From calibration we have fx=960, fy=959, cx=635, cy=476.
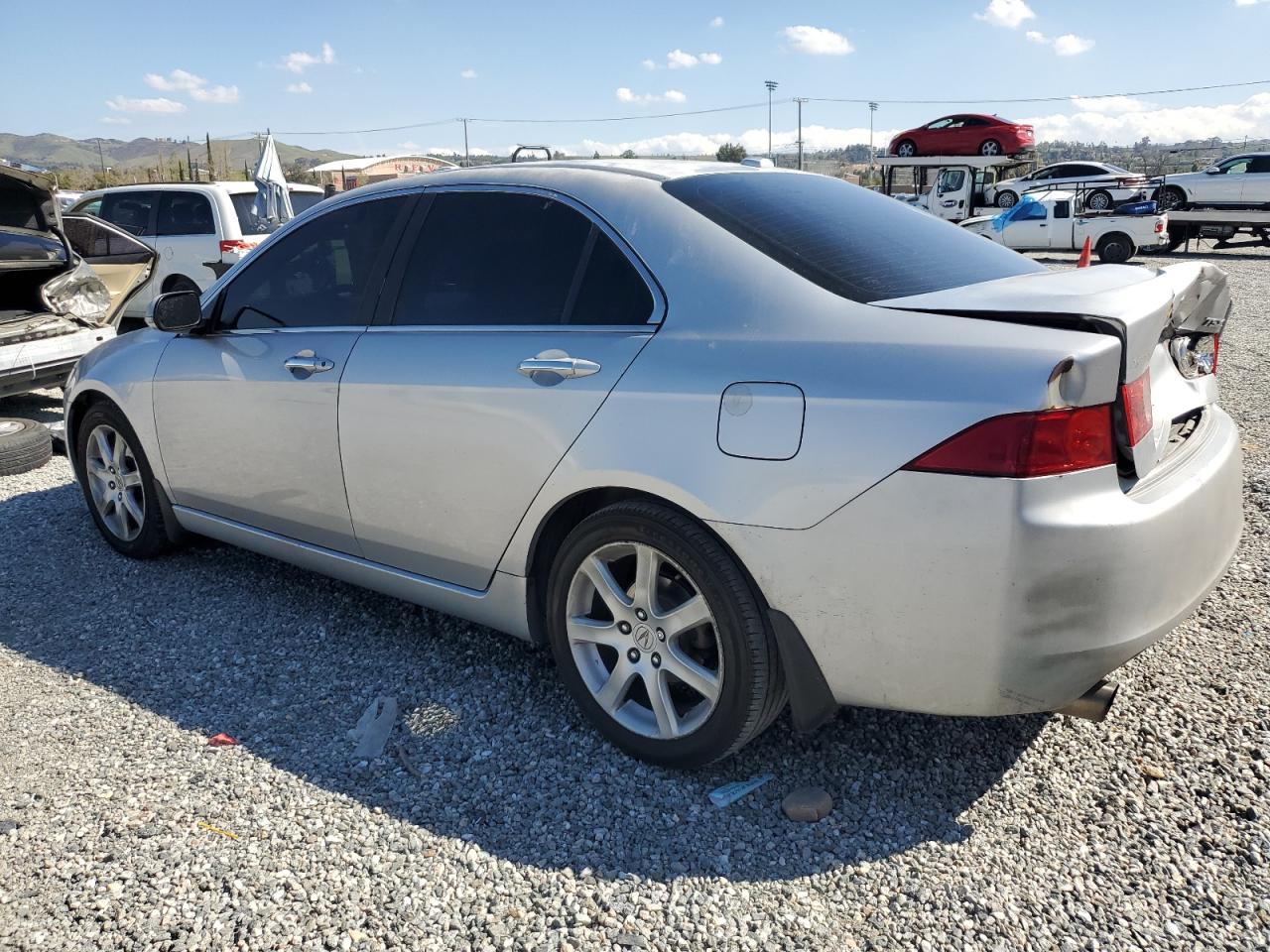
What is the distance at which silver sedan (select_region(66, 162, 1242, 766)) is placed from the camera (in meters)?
2.19

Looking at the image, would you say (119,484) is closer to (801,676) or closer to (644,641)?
(644,641)

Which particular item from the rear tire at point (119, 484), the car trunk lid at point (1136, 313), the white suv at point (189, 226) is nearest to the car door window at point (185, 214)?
the white suv at point (189, 226)

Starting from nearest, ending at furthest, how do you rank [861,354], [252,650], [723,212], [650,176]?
[861,354], [723,212], [650,176], [252,650]

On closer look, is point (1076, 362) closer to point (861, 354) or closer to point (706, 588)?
point (861, 354)

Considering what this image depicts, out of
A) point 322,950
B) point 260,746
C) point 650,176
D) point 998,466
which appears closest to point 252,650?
point 260,746

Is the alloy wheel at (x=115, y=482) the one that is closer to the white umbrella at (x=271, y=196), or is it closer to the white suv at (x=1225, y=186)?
the white umbrella at (x=271, y=196)

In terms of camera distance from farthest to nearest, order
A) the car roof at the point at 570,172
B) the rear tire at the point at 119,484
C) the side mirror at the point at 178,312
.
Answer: the rear tire at the point at 119,484 → the side mirror at the point at 178,312 → the car roof at the point at 570,172

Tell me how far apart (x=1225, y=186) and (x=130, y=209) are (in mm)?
23481

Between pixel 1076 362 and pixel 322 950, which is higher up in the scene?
pixel 1076 362

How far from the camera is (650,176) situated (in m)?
3.02

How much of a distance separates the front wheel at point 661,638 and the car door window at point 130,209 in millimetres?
10788

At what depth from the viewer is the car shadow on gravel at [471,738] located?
2535 mm

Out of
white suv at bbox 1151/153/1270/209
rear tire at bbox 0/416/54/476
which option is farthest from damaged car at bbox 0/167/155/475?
white suv at bbox 1151/153/1270/209

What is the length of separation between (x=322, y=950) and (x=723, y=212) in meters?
2.19
